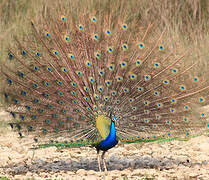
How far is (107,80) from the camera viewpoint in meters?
6.24

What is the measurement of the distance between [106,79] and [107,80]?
3cm

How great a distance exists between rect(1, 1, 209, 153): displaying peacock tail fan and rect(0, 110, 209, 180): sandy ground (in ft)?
2.10

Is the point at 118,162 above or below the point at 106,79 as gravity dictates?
below

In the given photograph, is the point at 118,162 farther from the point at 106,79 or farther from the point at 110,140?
the point at 106,79

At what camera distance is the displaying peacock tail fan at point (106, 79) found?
624 centimetres

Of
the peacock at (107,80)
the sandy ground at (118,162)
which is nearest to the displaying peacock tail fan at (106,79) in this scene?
the peacock at (107,80)

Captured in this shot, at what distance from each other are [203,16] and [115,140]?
804 cm

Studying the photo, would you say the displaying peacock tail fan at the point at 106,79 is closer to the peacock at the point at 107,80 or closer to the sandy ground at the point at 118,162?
the peacock at the point at 107,80

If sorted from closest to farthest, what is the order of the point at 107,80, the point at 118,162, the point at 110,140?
the point at 110,140, the point at 107,80, the point at 118,162

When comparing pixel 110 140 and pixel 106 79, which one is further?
pixel 106 79

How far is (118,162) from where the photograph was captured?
7.51 meters

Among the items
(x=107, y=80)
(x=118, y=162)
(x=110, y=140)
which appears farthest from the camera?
(x=118, y=162)

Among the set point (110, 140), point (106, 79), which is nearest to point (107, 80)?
point (106, 79)

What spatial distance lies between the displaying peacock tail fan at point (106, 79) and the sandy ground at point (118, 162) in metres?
0.64
